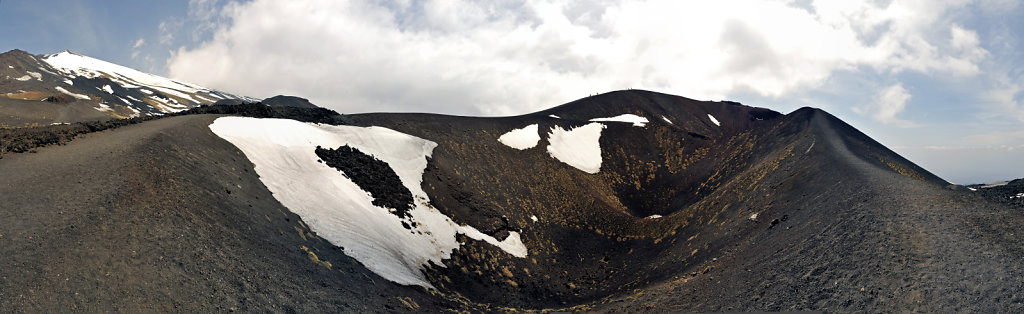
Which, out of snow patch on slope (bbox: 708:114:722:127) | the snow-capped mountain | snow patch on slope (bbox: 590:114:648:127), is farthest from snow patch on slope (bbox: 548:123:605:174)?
the snow-capped mountain

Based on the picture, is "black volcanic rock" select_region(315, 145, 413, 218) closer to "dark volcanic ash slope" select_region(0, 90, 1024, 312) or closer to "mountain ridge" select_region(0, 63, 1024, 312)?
"mountain ridge" select_region(0, 63, 1024, 312)

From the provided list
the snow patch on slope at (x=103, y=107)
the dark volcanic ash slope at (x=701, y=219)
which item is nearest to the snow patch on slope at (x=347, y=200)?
the dark volcanic ash slope at (x=701, y=219)

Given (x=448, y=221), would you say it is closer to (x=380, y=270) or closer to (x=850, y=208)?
(x=380, y=270)

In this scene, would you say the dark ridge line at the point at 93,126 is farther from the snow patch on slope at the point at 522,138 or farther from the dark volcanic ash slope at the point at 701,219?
the snow patch on slope at the point at 522,138

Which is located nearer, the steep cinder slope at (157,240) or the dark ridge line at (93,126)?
the steep cinder slope at (157,240)

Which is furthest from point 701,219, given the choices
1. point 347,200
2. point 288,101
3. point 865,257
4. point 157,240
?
point 288,101

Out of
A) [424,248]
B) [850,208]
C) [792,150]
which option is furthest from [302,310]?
[792,150]

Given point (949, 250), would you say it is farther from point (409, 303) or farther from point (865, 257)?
point (409, 303)
